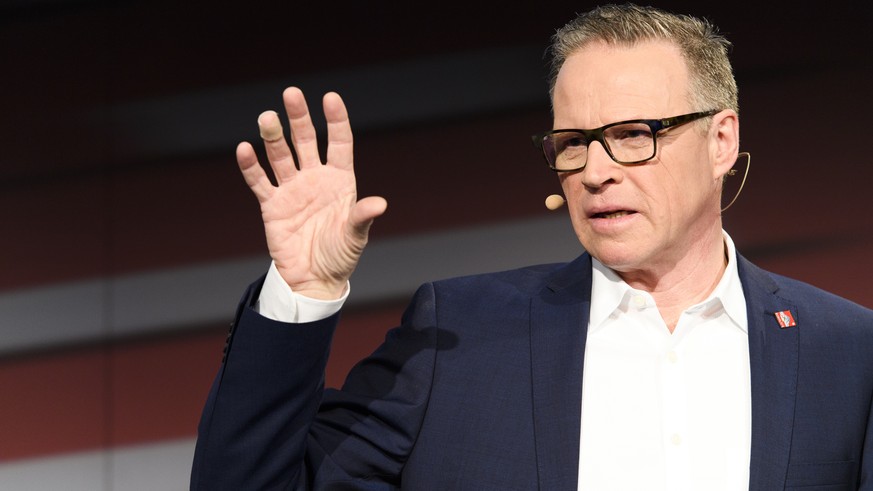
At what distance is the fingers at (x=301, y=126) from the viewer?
1476 millimetres

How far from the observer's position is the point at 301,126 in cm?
151

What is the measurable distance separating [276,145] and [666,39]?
0.71 meters

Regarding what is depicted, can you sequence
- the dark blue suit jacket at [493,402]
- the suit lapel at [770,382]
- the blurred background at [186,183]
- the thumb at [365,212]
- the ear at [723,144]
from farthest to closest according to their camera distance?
the blurred background at [186,183] < the ear at [723,144] < the suit lapel at [770,382] < the dark blue suit jacket at [493,402] < the thumb at [365,212]

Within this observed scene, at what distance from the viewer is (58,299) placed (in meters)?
2.90

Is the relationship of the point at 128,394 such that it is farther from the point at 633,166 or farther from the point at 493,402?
the point at 633,166

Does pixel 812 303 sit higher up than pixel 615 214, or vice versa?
pixel 615 214

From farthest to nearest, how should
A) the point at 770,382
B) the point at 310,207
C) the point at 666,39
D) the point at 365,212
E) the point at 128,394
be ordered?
the point at 128,394
the point at 666,39
the point at 770,382
the point at 310,207
the point at 365,212

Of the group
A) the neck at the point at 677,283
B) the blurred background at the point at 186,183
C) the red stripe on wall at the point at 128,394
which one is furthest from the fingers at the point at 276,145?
the red stripe on wall at the point at 128,394

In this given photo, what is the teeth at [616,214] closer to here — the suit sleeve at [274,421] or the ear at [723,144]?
the ear at [723,144]

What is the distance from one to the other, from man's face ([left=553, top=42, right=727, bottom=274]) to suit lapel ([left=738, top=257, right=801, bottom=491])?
176 millimetres

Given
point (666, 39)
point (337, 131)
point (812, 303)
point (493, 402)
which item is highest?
point (666, 39)

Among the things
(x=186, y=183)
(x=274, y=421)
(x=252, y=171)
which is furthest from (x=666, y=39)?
(x=186, y=183)

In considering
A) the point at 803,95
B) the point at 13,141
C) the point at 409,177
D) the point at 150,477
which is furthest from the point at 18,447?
the point at 803,95

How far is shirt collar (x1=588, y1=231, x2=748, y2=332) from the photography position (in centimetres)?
183
